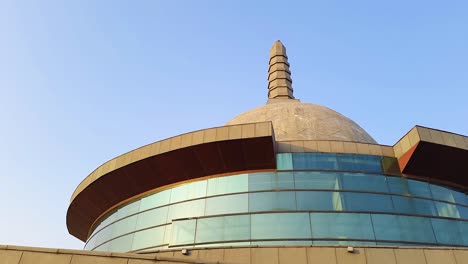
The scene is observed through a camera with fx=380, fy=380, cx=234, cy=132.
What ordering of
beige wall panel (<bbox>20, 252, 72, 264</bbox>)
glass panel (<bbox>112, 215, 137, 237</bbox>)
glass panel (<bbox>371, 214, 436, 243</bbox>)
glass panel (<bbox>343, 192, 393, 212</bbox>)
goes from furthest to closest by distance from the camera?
glass panel (<bbox>112, 215, 137, 237</bbox>), glass panel (<bbox>343, 192, 393, 212</bbox>), glass panel (<bbox>371, 214, 436, 243</bbox>), beige wall panel (<bbox>20, 252, 72, 264</bbox>)

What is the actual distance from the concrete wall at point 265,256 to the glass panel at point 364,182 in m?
5.85

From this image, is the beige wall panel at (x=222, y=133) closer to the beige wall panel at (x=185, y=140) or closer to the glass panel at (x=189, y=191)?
the beige wall panel at (x=185, y=140)

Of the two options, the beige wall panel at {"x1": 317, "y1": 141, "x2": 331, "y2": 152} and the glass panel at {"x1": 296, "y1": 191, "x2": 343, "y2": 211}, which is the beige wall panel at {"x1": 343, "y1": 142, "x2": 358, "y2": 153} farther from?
the glass panel at {"x1": 296, "y1": 191, "x2": 343, "y2": 211}

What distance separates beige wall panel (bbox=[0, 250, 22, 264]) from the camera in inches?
384

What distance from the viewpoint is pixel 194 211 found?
58.4 ft

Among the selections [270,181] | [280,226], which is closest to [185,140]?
[270,181]

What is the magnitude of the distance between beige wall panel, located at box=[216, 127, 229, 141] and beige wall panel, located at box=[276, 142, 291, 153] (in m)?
2.69

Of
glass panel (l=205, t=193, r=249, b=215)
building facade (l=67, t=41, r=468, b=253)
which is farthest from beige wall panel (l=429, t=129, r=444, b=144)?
glass panel (l=205, t=193, r=249, b=215)

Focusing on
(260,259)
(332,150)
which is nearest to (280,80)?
(332,150)

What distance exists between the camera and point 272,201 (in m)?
16.9

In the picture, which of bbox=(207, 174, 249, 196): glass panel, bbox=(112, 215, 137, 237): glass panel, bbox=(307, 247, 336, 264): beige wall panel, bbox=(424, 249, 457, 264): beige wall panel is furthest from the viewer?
bbox=(112, 215, 137, 237): glass panel

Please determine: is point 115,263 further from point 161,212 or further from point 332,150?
point 332,150

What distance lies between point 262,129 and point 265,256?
22.4 feet

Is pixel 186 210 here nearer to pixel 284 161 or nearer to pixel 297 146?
pixel 284 161
